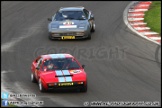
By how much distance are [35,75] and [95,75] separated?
Answer: 248cm

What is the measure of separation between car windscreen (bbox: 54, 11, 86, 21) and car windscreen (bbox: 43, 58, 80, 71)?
28.4 ft

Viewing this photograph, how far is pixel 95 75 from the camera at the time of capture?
21.2 meters

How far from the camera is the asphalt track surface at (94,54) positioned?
731 inches

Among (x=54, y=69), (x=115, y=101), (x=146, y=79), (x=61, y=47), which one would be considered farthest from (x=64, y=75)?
(x=61, y=47)

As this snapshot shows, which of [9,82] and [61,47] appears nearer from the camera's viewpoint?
[9,82]

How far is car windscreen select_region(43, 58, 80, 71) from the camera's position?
1923 centimetres

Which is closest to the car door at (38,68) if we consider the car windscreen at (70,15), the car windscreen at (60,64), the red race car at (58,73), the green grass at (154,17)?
the red race car at (58,73)

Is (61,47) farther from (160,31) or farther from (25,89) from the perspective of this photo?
(25,89)

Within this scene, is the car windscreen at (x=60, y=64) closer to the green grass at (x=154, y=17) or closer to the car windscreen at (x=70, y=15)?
the car windscreen at (x=70, y=15)

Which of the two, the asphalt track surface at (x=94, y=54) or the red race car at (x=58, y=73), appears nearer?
the red race car at (x=58, y=73)

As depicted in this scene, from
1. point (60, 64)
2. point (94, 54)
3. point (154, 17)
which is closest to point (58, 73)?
point (60, 64)

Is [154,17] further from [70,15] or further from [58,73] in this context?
[58,73]

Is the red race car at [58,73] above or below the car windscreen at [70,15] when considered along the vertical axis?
below

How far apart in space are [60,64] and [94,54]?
5.46m
